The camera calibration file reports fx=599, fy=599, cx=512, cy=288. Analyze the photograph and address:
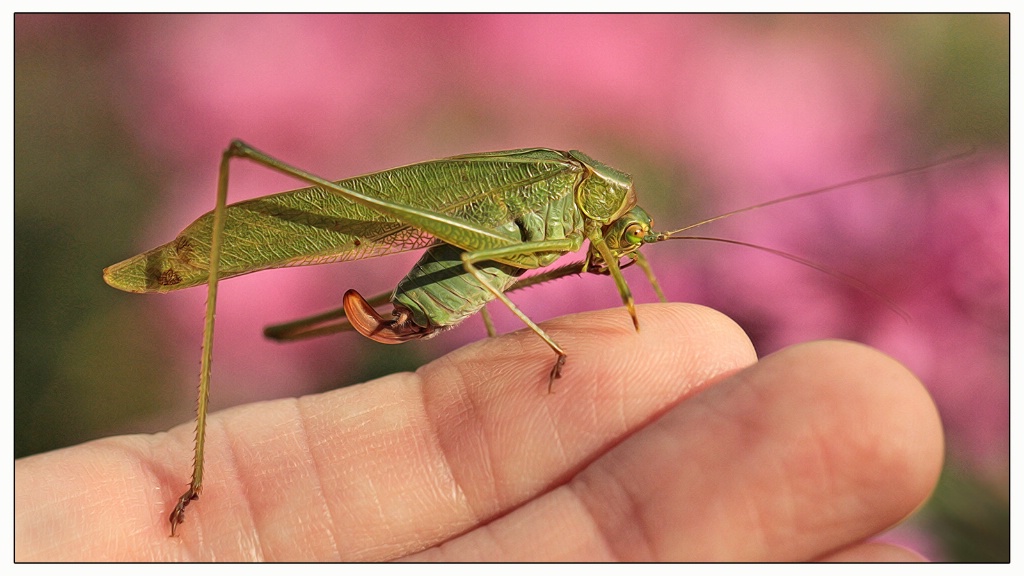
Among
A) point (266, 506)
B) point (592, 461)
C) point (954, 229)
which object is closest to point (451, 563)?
point (592, 461)

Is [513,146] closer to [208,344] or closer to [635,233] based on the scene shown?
[635,233]

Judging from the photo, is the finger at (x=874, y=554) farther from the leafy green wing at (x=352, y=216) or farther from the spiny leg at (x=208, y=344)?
the spiny leg at (x=208, y=344)

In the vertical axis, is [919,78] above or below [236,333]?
above

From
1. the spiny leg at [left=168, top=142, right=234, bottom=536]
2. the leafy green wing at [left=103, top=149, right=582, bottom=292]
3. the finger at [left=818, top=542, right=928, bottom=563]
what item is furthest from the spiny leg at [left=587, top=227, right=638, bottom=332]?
the spiny leg at [left=168, top=142, right=234, bottom=536]

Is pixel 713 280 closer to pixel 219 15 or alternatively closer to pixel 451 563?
pixel 451 563

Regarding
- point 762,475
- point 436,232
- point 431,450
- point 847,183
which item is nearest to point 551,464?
point 431,450

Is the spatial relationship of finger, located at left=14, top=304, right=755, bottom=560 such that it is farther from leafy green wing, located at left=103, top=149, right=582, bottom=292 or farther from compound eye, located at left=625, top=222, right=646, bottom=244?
leafy green wing, located at left=103, top=149, right=582, bottom=292
